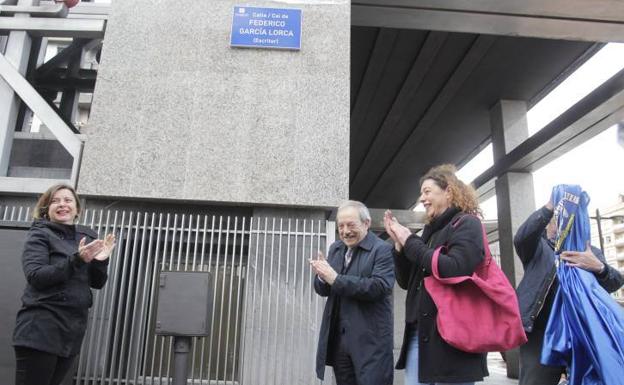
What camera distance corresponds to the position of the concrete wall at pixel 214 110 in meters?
5.17

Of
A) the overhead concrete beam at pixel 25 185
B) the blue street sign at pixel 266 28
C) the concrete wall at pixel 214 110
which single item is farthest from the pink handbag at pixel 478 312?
the overhead concrete beam at pixel 25 185

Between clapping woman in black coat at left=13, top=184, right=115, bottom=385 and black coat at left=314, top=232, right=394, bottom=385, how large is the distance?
1.45 m

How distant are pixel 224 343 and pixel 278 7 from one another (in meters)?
3.88

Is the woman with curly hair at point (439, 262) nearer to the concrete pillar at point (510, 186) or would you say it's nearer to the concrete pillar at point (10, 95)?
the concrete pillar at point (10, 95)

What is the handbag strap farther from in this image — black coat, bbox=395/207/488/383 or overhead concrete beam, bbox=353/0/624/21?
overhead concrete beam, bbox=353/0/624/21

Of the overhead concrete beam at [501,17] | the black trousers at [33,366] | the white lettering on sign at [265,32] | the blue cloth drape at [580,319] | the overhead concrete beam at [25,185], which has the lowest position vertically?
the black trousers at [33,366]

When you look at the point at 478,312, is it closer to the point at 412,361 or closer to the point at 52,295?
the point at 412,361

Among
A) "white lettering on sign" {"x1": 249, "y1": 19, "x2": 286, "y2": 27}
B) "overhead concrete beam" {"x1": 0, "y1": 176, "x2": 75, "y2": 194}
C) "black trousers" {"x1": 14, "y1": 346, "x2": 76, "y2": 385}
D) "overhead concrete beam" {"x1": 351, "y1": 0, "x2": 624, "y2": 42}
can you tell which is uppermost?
"overhead concrete beam" {"x1": 351, "y1": 0, "x2": 624, "y2": 42}

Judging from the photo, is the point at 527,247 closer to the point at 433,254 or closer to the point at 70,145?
the point at 433,254

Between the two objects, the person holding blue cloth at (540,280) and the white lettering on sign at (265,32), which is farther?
the white lettering on sign at (265,32)

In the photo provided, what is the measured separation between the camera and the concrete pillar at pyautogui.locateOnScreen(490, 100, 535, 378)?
1046 centimetres

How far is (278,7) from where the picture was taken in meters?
5.78

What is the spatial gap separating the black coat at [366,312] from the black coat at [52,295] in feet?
4.75

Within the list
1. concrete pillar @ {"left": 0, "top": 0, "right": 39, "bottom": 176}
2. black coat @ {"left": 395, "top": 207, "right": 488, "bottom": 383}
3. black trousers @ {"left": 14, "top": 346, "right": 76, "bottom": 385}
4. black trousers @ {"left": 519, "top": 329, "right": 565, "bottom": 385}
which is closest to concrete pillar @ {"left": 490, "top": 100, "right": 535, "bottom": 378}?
black trousers @ {"left": 519, "top": 329, "right": 565, "bottom": 385}
